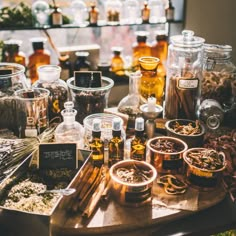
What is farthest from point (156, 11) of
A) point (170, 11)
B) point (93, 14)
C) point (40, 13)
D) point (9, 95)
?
point (9, 95)

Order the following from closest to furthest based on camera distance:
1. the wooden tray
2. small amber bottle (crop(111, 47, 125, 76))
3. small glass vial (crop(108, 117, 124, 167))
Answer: the wooden tray, small glass vial (crop(108, 117, 124, 167)), small amber bottle (crop(111, 47, 125, 76))

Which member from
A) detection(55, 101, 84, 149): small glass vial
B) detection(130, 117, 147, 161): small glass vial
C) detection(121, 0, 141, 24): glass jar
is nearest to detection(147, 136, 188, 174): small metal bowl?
detection(130, 117, 147, 161): small glass vial

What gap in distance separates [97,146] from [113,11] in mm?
1352

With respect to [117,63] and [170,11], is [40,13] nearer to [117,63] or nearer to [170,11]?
[117,63]

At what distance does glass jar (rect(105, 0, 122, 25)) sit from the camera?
2521 mm

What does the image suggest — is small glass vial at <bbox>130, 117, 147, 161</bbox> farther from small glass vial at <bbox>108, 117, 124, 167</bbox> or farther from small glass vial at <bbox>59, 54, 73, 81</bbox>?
small glass vial at <bbox>59, 54, 73, 81</bbox>

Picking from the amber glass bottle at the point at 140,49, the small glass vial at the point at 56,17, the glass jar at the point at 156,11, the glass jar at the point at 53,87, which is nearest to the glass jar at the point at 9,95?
the glass jar at the point at 53,87

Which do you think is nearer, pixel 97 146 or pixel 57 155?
pixel 57 155

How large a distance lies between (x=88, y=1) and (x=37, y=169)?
1.56 m

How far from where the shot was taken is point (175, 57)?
178 centimetres

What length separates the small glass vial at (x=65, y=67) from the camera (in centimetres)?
242

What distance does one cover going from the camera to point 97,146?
143 centimetres

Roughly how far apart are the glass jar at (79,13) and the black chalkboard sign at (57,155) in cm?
133

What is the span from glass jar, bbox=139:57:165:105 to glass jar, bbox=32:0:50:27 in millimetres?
827
